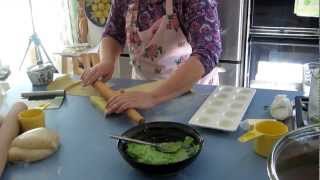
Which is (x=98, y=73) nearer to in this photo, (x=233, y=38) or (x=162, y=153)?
(x=162, y=153)

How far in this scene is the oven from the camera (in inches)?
82.4

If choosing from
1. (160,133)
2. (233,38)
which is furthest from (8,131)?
(233,38)

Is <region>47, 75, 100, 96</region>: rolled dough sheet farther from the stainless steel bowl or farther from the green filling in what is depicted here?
the stainless steel bowl

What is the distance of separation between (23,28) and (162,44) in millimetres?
1774

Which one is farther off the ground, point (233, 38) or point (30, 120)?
point (233, 38)

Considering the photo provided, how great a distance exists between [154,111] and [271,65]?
1.22 m

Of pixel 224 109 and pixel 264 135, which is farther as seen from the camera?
pixel 224 109

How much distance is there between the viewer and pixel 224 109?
3.81ft

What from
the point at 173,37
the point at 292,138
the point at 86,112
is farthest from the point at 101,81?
the point at 292,138

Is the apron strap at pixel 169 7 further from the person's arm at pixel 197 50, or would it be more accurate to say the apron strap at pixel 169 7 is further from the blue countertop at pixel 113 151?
the blue countertop at pixel 113 151


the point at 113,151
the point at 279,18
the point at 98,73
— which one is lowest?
the point at 113,151

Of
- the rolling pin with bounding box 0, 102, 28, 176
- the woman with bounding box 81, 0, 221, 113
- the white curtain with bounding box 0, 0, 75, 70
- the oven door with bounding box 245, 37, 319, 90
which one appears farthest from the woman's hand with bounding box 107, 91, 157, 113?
the white curtain with bounding box 0, 0, 75, 70

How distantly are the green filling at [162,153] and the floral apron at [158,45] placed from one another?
0.58 meters

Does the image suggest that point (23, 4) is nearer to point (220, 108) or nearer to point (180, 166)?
point (220, 108)
